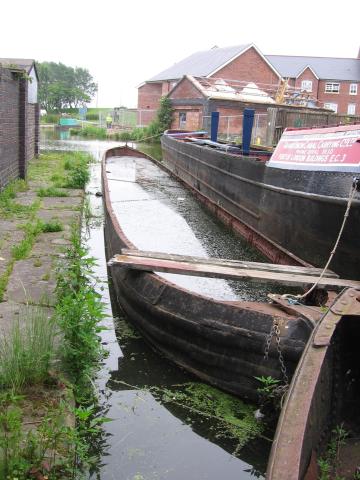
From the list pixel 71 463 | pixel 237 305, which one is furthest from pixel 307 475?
pixel 237 305

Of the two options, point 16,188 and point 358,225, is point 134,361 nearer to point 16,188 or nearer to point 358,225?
point 358,225

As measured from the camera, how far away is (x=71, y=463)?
3.12 m

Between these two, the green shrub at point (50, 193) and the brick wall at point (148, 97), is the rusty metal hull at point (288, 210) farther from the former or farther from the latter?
the brick wall at point (148, 97)

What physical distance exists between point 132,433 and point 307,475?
5.06 ft

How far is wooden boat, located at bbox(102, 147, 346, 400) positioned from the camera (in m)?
4.18

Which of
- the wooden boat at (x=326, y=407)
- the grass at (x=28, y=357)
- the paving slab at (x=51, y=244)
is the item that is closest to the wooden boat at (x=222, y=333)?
the wooden boat at (x=326, y=407)

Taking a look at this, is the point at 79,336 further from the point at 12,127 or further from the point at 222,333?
the point at 12,127

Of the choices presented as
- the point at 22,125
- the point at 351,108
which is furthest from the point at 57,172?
the point at 351,108

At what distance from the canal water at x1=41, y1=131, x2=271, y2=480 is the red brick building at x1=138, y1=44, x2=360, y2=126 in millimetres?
37635

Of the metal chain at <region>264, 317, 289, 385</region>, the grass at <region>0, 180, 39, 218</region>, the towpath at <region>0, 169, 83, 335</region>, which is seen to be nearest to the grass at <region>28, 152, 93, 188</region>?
the grass at <region>0, 180, 39, 218</region>

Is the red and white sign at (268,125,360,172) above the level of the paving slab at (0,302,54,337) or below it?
above

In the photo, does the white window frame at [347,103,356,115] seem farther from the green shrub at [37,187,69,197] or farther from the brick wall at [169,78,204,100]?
the green shrub at [37,187,69,197]

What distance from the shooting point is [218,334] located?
4418 millimetres

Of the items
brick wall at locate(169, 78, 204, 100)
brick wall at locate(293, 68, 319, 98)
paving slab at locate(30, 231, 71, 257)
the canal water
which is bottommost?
the canal water
